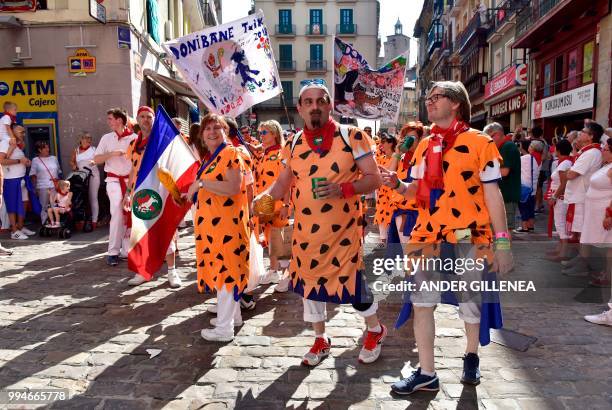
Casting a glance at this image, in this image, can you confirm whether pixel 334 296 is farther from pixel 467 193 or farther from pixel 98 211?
pixel 98 211

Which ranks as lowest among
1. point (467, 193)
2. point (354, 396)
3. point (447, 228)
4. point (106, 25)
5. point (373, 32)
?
point (354, 396)

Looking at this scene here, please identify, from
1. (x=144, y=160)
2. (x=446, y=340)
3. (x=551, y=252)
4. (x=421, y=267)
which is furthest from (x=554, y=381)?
(x=551, y=252)

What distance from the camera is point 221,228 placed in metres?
3.96

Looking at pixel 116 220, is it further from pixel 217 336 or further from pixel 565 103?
pixel 565 103

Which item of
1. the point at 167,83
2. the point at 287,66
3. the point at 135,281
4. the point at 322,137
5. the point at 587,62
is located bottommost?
the point at 135,281

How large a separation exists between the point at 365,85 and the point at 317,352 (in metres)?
6.99

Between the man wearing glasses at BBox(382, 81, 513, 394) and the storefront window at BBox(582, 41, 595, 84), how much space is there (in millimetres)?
14359

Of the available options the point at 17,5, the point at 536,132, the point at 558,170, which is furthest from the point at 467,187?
the point at 17,5

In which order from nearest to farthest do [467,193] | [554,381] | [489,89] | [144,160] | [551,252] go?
[467,193], [554,381], [144,160], [551,252], [489,89]

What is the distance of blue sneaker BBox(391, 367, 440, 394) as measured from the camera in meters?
3.10

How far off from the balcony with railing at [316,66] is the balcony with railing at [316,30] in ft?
8.68

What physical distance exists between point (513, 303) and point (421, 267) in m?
2.37

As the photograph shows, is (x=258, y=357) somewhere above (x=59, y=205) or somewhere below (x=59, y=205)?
below

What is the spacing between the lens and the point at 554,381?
327 cm
